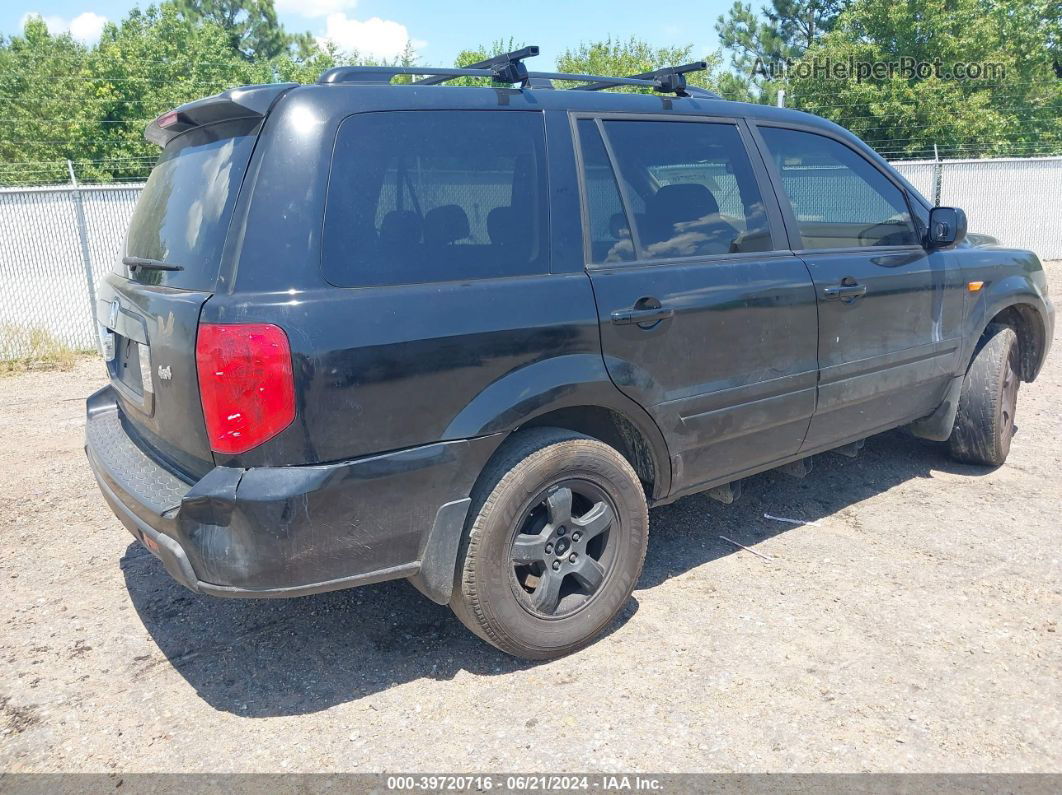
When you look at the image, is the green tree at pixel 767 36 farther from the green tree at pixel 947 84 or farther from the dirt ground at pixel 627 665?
the dirt ground at pixel 627 665

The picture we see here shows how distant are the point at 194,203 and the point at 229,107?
35 centimetres

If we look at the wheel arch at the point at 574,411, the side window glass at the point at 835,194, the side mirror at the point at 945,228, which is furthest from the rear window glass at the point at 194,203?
the side mirror at the point at 945,228

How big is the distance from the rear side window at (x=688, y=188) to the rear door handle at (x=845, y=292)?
0.35m

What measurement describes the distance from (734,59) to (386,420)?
153 feet

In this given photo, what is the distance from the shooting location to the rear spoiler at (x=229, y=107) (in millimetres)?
2582

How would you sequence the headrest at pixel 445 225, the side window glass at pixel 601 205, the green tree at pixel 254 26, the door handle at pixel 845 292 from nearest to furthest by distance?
the headrest at pixel 445 225, the side window glass at pixel 601 205, the door handle at pixel 845 292, the green tree at pixel 254 26

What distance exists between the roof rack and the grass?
7.51 m

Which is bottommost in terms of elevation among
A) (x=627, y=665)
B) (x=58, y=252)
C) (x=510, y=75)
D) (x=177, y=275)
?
(x=627, y=665)

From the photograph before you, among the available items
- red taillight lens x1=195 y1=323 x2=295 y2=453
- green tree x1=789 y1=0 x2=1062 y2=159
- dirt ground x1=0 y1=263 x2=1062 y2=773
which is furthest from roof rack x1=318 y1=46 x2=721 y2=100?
green tree x1=789 y1=0 x2=1062 y2=159

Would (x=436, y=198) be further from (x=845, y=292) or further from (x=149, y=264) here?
(x=845, y=292)

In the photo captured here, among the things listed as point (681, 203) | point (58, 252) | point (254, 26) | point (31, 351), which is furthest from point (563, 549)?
point (254, 26)

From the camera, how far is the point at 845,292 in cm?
376

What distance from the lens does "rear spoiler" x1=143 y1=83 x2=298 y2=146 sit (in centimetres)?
258

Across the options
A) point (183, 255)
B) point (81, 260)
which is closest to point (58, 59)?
point (81, 260)
